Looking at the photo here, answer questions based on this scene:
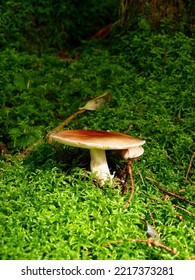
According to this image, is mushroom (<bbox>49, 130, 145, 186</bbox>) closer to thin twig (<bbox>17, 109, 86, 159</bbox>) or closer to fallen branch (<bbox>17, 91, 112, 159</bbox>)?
thin twig (<bbox>17, 109, 86, 159</bbox>)

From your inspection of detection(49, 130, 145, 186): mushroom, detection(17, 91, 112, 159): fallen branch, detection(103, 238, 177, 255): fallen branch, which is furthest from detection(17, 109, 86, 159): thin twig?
detection(103, 238, 177, 255): fallen branch

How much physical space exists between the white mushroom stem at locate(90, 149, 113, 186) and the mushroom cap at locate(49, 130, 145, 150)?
0.15 m

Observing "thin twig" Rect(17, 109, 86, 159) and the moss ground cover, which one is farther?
"thin twig" Rect(17, 109, 86, 159)

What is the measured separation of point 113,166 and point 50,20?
109 inches

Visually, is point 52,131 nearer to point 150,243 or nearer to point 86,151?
point 86,151

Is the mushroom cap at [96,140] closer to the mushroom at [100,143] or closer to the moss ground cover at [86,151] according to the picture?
the mushroom at [100,143]

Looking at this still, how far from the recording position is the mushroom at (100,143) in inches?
94.3

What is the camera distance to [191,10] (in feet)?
14.1

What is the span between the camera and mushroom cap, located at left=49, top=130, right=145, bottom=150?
2.39 metres

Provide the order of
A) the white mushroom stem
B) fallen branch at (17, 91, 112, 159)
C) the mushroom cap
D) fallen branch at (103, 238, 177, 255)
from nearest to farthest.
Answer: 1. fallen branch at (103, 238, 177, 255)
2. the mushroom cap
3. the white mushroom stem
4. fallen branch at (17, 91, 112, 159)

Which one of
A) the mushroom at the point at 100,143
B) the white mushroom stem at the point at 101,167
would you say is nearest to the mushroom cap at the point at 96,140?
the mushroom at the point at 100,143

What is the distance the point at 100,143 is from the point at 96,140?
59mm

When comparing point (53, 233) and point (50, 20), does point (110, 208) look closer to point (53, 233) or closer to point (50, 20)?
point (53, 233)

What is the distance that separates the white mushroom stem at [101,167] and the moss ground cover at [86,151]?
58 millimetres
